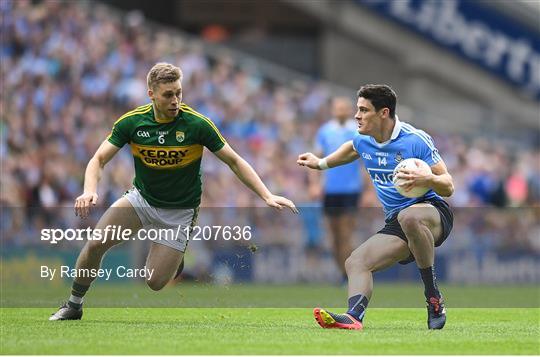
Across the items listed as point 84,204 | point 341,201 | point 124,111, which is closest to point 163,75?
point 84,204

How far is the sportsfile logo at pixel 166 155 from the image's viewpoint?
37.2 feet

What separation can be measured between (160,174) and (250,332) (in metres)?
1.75

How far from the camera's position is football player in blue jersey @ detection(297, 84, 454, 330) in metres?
10.8

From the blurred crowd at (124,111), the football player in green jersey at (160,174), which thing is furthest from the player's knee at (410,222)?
the blurred crowd at (124,111)

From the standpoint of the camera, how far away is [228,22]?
Answer: 34.4 metres

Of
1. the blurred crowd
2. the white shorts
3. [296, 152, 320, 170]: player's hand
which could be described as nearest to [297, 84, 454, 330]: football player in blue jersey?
[296, 152, 320, 170]: player's hand

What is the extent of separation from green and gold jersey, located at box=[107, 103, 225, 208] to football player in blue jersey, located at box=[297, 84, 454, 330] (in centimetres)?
128

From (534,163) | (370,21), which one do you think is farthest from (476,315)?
(370,21)

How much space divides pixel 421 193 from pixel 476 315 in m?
2.51

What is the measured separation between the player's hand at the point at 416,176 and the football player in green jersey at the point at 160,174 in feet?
3.17

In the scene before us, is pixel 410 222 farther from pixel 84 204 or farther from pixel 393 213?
pixel 84 204

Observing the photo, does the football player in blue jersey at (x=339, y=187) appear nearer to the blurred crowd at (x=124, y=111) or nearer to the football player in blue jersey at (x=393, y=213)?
the blurred crowd at (x=124, y=111)

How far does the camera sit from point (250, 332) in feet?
34.5

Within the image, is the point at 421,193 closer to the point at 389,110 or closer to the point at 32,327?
the point at 389,110
